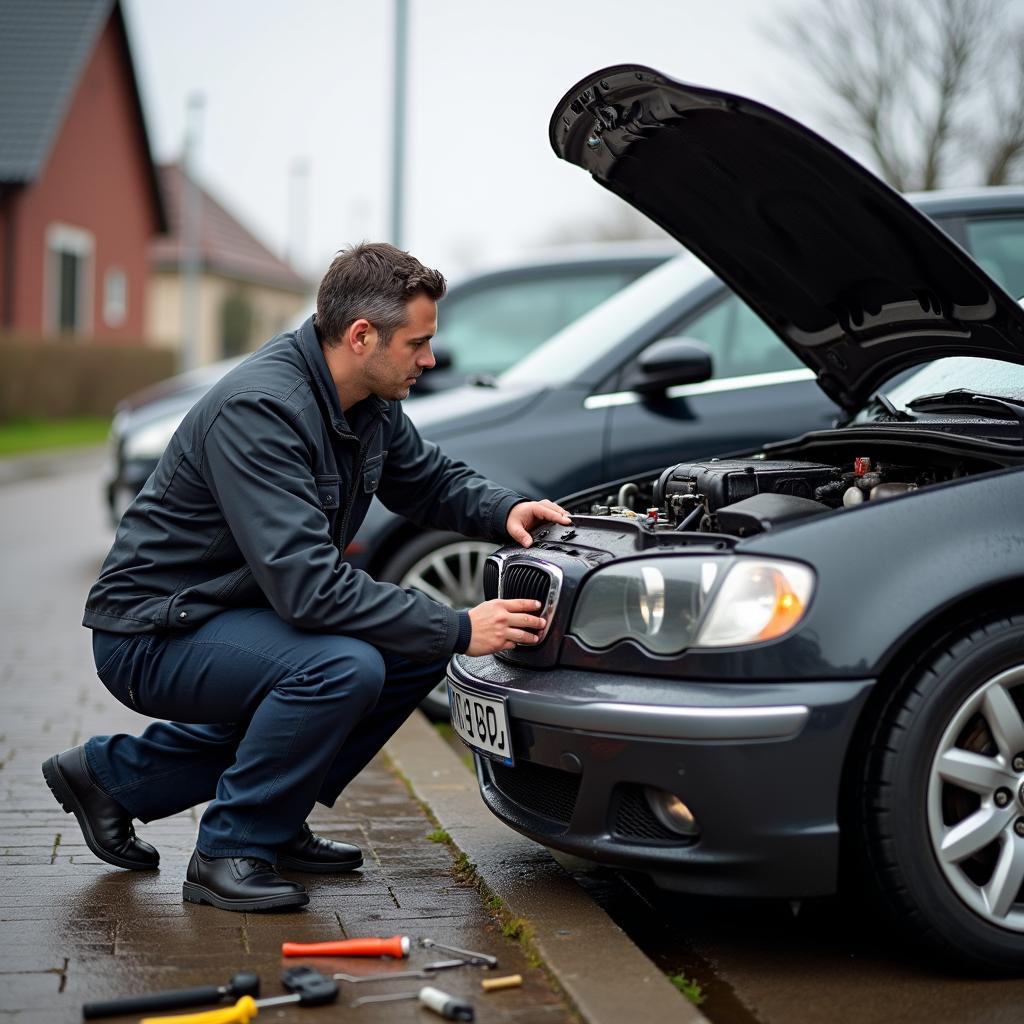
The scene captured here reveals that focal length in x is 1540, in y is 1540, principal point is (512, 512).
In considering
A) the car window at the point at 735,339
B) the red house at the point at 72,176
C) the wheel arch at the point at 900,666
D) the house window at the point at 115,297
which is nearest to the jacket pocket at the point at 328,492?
the wheel arch at the point at 900,666

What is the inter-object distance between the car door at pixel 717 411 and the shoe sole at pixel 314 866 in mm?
2195

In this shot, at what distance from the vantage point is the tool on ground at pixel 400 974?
314cm

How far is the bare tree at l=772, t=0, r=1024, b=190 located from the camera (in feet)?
58.9

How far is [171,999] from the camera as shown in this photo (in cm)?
296

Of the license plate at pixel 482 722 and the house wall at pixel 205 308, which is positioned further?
the house wall at pixel 205 308

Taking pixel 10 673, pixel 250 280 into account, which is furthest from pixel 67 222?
pixel 10 673

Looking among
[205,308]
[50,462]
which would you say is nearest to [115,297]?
[205,308]

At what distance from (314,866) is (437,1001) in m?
1.08

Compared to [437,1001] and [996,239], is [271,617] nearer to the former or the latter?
[437,1001]

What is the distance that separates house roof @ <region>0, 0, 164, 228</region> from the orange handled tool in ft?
90.2

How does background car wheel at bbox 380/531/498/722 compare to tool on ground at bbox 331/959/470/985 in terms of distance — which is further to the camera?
background car wheel at bbox 380/531/498/722

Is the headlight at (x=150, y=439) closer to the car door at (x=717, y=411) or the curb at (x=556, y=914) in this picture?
the car door at (x=717, y=411)

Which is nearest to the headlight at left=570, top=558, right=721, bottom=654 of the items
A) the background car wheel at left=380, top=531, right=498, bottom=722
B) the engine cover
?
the engine cover

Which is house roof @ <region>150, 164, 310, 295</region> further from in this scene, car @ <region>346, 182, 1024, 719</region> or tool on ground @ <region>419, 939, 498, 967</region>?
tool on ground @ <region>419, 939, 498, 967</region>
